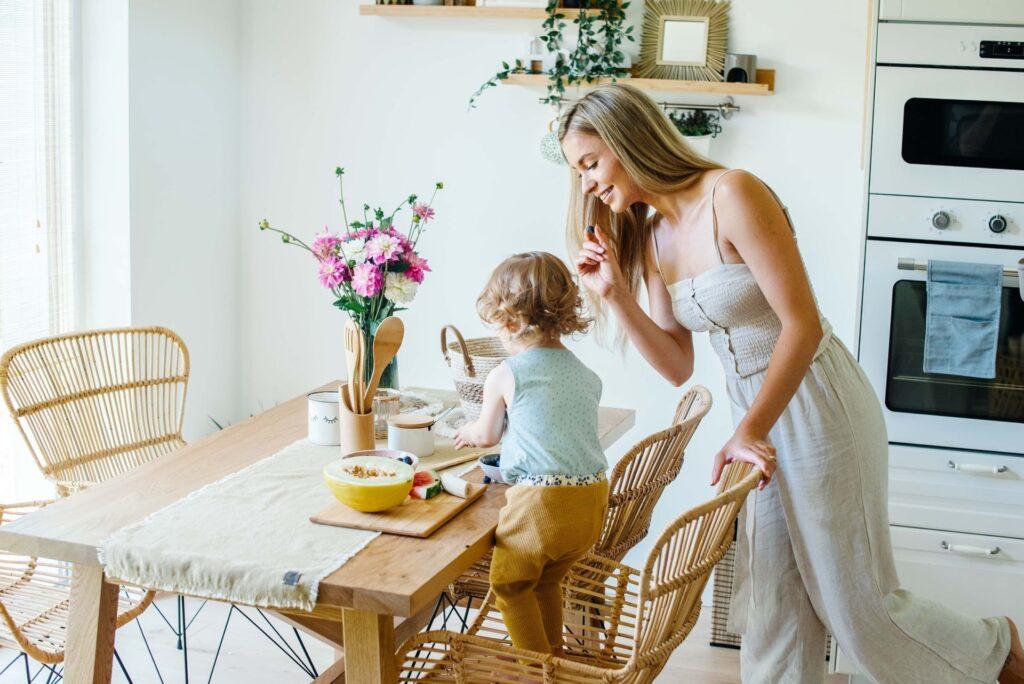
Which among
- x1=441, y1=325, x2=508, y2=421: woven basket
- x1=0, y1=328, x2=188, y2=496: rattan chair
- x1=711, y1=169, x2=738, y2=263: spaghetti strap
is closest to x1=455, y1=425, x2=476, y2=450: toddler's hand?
x1=441, y1=325, x2=508, y2=421: woven basket

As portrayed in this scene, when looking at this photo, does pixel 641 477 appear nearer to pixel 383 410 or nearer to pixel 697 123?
pixel 383 410

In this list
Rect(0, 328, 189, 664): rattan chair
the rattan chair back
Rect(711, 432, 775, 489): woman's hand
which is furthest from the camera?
Rect(0, 328, 189, 664): rattan chair

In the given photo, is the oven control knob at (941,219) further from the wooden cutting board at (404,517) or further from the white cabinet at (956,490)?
the wooden cutting board at (404,517)

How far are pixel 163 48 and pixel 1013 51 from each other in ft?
8.12

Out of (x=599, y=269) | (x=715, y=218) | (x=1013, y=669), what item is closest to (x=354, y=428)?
(x=599, y=269)

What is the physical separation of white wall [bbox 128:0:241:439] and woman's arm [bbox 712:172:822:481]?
80.9 inches

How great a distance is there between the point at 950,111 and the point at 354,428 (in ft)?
6.04

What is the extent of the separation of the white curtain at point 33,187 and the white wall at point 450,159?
80cm

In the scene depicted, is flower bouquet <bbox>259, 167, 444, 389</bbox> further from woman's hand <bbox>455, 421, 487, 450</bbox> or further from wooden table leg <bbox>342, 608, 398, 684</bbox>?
wooden table leg <bbox>342, 608, 398, 684</bbox>

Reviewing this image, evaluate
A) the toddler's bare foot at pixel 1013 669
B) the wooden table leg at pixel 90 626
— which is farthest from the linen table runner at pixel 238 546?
the toddler's bare foot at pixel 1013 669

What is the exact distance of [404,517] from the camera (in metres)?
1.75

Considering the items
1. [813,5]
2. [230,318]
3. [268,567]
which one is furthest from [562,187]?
[268,567]

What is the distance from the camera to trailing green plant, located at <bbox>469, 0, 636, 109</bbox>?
11.0 ft

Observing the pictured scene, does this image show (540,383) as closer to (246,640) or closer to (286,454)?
(286,454)
